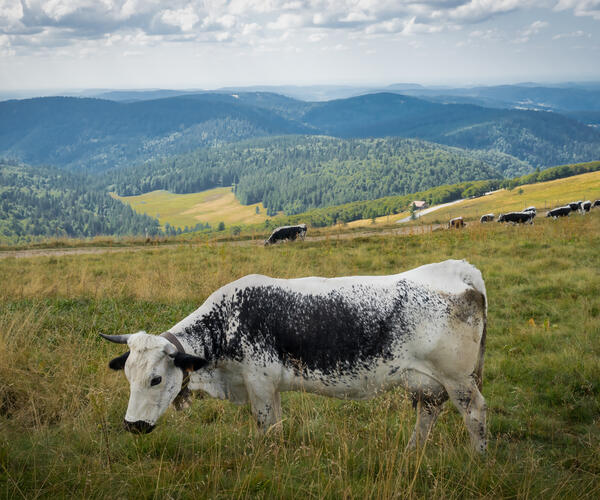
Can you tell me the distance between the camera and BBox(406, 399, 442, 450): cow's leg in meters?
4.99

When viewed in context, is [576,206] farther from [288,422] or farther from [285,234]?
[288,422]

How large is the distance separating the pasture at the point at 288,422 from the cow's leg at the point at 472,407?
0.20 m

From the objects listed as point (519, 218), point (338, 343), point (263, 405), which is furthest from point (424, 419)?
point (519, 218)

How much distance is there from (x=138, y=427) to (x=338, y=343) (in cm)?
209

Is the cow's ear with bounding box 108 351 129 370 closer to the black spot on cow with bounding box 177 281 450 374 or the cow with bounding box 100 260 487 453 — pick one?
the cow with bounding box 100 260 487 453

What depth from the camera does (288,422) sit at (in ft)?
17.2

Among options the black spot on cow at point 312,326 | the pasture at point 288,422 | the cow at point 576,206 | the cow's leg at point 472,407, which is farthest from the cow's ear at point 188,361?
the cow at point 576,206

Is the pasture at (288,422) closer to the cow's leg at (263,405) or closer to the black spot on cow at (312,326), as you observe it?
the cow's leg at (263,405)

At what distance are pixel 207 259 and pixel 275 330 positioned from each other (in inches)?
578

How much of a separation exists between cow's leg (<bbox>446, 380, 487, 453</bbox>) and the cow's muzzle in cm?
308

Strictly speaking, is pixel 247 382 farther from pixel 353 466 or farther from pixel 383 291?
pixel 383 291

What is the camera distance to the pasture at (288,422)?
3.54 metres

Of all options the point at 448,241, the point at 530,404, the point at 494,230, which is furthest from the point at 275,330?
the point at 494,230

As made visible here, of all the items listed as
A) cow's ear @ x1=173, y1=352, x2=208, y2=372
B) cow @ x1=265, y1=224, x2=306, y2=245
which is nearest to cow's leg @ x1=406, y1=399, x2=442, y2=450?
cow's ear @ x1=173, y1=352, x2=208, y2=372
